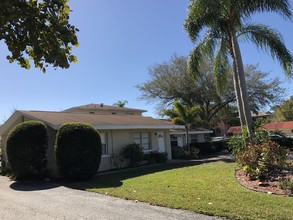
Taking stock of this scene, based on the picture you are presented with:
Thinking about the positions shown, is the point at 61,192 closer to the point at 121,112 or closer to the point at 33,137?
the point at 33,137

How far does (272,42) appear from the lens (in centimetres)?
1536

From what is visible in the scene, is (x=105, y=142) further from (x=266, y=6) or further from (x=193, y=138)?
(x=193, y=138)

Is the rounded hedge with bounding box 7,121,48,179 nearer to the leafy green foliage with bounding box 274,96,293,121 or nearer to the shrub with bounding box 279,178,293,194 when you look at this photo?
the shrub with bounding box 279,178,293,194

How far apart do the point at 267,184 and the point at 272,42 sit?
8219 mm

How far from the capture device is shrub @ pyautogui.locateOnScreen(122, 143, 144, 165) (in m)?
18.7

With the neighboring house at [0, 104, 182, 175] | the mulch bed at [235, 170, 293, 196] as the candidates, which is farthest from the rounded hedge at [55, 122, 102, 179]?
the mulch bed at [235, 170, 293, 196]

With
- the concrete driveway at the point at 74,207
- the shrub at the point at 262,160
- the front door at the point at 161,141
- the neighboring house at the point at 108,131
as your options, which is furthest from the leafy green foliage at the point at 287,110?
the concrete driveway at the point at 74,207

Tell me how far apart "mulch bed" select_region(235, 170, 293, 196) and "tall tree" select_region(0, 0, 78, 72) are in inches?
267

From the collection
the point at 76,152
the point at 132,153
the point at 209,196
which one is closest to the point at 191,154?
the point at 132,153

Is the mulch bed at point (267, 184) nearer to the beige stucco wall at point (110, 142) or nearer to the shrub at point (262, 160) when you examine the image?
the shrub at point (262, 160)

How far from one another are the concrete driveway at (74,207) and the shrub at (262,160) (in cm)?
432

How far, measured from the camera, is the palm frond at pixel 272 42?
15.1 meters

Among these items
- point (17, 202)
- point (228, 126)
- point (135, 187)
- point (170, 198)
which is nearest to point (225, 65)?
point (135, 187)

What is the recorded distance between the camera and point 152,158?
20.5 meters
